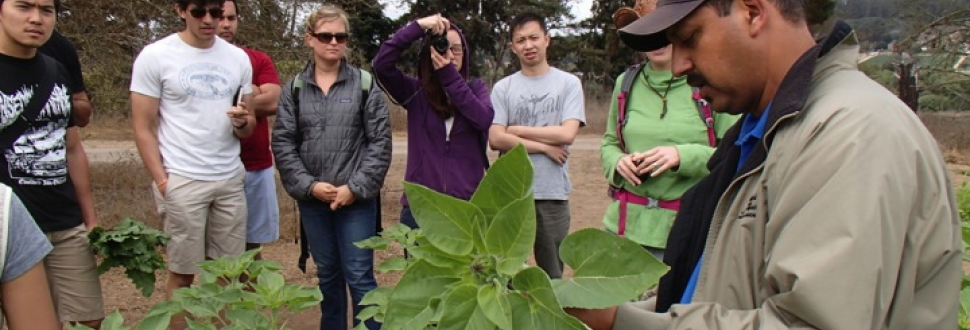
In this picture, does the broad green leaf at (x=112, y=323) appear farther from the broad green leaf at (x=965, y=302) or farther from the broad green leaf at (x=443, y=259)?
the broad green leaf at (x=965, y=302)

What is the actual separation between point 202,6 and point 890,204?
333cm

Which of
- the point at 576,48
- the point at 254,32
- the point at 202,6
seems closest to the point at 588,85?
the point at 576,48

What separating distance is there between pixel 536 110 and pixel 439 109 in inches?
23.4

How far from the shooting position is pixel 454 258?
3.51 ft

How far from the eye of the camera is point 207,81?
12.2 ft

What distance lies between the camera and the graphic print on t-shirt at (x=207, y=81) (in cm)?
366

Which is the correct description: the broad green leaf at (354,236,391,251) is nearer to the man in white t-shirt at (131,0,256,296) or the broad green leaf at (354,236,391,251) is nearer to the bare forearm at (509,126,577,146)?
the man in white t-shirt at (131,0,256,296)

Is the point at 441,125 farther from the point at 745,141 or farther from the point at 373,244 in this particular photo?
the point at 745,141

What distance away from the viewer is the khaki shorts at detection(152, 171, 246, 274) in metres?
3.69

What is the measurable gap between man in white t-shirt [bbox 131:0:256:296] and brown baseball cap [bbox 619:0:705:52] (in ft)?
8.69

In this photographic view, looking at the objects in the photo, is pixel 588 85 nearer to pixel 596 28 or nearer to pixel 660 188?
pixel 596 28

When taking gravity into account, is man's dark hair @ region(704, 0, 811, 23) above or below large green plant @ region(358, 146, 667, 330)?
above

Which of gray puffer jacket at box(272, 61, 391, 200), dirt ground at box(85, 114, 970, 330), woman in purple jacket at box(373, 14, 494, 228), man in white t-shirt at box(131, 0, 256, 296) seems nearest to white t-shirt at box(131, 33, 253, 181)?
man in white t-shirt at box(131, 0, 256, 296)

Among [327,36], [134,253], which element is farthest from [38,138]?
[327,36]
